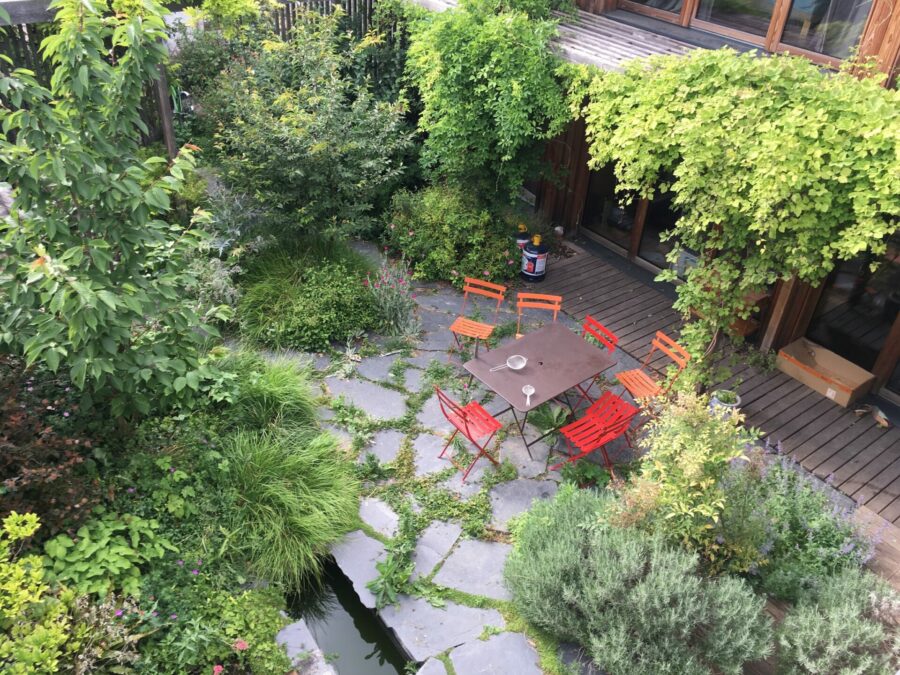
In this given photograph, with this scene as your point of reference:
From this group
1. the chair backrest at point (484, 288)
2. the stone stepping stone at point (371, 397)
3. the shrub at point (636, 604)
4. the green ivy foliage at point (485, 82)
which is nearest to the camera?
the shrub at point (636, 604)

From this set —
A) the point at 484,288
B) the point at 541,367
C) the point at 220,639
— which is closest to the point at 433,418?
the point at 541,367

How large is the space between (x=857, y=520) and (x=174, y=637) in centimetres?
532

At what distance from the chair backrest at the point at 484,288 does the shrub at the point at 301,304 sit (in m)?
1.10

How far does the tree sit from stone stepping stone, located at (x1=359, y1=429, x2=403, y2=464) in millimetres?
2177

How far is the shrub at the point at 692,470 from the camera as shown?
4.53 metres

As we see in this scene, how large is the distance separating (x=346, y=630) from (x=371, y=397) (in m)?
2.32

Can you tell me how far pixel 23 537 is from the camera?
418 cm

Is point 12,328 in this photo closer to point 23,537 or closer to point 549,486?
point 23,537

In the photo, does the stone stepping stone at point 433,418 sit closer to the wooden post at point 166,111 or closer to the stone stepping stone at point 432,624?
the stone stepping stone at point 432,624

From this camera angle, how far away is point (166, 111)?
838cm

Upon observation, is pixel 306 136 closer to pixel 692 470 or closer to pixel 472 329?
pixel 472 329

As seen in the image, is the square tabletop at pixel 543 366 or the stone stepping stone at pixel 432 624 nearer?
the stone stepping stone at pixel 432 624

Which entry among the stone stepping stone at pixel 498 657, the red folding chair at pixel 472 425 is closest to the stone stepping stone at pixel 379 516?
the red folding chair at pixel 472 425

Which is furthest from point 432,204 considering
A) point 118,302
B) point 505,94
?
point 118,302
